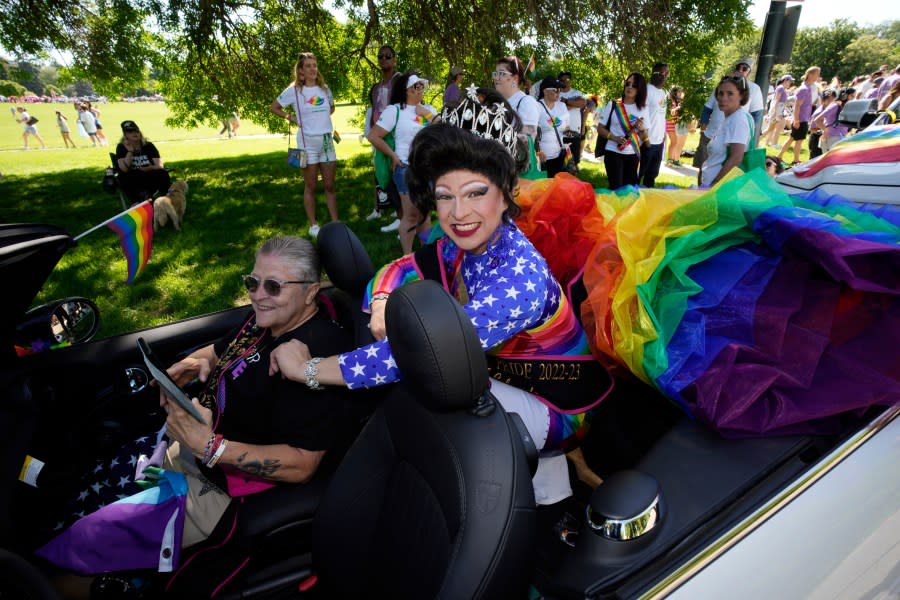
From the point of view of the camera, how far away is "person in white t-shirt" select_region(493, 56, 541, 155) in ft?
14.8

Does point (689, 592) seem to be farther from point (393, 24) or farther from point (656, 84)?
point (393, 24)

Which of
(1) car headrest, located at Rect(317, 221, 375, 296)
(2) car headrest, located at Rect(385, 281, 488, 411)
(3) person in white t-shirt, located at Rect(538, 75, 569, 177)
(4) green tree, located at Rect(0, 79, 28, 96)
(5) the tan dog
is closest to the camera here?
(2) car headrest, located at Rect(385, 281, 488, 411)

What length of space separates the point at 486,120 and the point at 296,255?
820mm

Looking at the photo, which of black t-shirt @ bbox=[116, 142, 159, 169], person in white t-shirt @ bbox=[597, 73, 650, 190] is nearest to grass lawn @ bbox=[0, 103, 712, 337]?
black t-shirt @ bbox=[116, 142, 159, 169]

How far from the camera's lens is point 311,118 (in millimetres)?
5609

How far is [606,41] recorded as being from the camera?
6859 millimetres

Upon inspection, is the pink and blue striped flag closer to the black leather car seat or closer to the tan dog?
the black leather car seat

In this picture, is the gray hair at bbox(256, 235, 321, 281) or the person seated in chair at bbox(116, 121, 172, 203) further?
the person seated in chair at bbox(116, 121, 172, 203)

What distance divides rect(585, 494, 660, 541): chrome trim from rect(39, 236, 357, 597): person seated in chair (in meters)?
0.86

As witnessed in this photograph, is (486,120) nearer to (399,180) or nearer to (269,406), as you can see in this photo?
(269,406)

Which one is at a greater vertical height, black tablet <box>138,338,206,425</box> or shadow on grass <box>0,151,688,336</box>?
black tablet <box>138,338,206,425</box>

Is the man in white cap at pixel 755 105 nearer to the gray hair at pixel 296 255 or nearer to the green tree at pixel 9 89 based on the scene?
the gray hair at pixel 296 255

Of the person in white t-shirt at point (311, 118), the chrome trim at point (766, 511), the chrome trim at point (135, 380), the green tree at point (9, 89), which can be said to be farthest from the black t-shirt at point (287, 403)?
the green tree at point (9, 89)

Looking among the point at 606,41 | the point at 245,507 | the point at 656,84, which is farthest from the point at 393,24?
the point at 245,507
